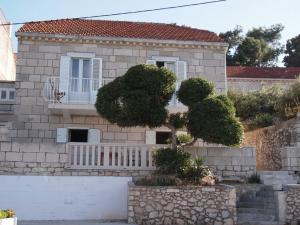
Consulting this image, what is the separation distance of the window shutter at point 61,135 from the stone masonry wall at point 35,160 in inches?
191

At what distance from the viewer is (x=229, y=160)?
14758mm

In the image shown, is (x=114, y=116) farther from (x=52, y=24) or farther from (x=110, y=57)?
(x=52, y=24)

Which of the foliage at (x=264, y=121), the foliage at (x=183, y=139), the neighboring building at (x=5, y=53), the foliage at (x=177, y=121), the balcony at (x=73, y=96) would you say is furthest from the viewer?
the neighboring building at (x=5, y=53)

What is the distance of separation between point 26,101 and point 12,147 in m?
5.48

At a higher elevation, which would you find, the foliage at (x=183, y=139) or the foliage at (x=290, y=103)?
the foliage at (x=290, y=103)

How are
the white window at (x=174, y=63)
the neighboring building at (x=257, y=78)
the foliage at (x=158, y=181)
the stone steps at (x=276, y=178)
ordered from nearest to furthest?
the foliage at (x=158, y=181) < the stone steps at (x=276, y=178) < the white window at (x=174, y=63) < the neighboring building at (x=257, y=78)

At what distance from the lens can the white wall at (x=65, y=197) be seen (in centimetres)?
1283

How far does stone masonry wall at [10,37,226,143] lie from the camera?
1866cm

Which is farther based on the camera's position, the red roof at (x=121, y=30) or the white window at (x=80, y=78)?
the red roof at (x=121, y=30)

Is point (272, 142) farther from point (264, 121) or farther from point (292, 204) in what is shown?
point (292, 204)

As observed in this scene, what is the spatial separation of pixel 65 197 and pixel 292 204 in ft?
21.6

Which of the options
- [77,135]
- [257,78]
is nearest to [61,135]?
[77,135]

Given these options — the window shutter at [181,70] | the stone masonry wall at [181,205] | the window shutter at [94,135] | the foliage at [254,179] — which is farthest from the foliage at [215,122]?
the window shutter at [94,135]

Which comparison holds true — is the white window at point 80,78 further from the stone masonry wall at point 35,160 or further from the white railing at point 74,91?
the stone masonry wall at point 35,160
